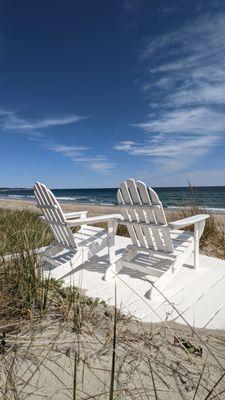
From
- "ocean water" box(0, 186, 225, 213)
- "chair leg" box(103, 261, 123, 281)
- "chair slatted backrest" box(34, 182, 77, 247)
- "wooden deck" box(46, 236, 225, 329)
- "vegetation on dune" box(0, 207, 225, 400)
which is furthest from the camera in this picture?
"ocean water" box(0, 186, 225, 213)

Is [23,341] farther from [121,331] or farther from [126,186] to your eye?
Answer: [126,186]

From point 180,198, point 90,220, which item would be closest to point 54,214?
point 90,220

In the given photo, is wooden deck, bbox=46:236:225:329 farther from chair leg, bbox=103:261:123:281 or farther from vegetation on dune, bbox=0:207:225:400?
vegetation on dune, bbox=0:207:225:400

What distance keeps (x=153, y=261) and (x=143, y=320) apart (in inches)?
50.4

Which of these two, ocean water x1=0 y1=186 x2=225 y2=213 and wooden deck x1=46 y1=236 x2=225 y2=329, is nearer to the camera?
wooden deck x1=46 y1=236 x2=225 y2=329

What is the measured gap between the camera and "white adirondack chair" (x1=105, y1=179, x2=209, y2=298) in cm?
320

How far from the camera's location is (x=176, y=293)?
3.09 metres

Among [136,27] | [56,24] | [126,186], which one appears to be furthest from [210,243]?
[56,24]

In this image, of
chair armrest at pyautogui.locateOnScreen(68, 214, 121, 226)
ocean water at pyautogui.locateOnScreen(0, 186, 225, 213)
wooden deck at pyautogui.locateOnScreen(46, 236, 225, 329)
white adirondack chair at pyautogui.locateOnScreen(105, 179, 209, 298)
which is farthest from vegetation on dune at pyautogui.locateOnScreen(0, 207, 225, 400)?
ocean water at pyautogui.locateOnScreen(0, 186, 225, 213)

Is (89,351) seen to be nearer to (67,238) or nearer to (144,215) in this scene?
(144,215)

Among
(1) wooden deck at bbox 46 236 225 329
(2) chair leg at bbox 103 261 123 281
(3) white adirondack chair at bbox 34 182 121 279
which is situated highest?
(3) white adirondack chair at bbox 34 182 121 279

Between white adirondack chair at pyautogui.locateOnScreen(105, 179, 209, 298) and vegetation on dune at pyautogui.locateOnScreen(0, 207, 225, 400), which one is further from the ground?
white adirondack chair at pyautogui.locateOnScreen(105, 179, 209, 298)

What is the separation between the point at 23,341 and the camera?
1.85 meters

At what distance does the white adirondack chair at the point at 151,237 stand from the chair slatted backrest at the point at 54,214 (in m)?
0.66
